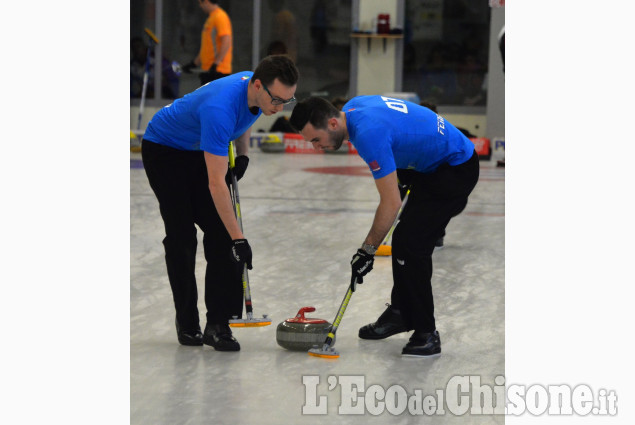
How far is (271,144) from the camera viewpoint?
12883mm

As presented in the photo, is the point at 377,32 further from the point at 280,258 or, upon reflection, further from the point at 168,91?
the point at 280,258

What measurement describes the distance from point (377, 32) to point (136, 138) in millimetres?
4355

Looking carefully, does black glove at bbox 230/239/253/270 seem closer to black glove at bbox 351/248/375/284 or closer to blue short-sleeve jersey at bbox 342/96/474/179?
black glove at bbox 351/248/375/284

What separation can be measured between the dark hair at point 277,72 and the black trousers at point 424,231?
0.74 metres

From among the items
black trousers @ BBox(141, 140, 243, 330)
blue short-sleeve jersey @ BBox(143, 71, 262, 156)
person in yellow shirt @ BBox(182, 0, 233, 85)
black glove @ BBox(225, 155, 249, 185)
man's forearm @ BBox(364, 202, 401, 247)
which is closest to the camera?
blue short-sleeve jersey @ BBox(143, 71, 262, 156)

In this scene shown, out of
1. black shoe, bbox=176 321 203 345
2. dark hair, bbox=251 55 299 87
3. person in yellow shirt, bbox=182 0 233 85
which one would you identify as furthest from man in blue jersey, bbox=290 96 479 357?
person in yellow shirt, bbox=182 0 233 85

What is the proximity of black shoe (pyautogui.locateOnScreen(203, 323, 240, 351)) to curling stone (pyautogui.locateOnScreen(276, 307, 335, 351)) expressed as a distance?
0.18 metres

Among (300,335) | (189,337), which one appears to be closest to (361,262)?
(300,335)

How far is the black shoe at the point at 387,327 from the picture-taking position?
3643 millimetres

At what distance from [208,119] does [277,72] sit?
30 cm

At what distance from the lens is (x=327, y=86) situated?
14.6 meters

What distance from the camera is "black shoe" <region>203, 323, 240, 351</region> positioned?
3.41 m

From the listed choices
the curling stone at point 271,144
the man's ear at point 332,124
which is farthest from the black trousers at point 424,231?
the curling stone at point 271,144

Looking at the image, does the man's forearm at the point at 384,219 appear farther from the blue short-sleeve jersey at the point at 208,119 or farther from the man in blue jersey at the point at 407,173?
the blue short-sleeve jersey at the point at 208,119
